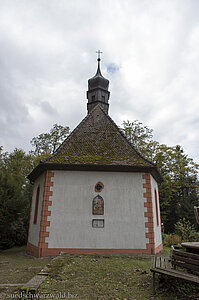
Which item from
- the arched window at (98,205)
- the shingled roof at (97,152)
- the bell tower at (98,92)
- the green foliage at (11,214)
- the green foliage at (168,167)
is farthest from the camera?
the green foliage at (168,167)

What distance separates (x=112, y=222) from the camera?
975cm

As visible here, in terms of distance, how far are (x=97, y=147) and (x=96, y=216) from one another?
3702 mm

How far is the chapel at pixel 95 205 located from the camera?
31.2 feet

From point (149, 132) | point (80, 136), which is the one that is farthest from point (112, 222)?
point (149, 132)

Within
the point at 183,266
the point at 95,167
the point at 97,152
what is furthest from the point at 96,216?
the point at 183,266

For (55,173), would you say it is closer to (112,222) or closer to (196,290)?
(112,222)

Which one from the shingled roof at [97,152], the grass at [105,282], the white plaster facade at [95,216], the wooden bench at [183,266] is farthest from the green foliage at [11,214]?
the wooden bench at [183,266]

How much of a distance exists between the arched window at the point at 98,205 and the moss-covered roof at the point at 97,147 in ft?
5.51

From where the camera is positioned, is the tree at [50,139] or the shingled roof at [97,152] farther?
the tree at [50,139]

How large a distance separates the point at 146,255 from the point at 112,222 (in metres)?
1.98

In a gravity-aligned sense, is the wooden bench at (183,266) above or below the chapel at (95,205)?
below

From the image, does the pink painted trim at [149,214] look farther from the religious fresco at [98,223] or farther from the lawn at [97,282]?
the lawn at [97,282]

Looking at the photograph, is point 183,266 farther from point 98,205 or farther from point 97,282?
point 98,205

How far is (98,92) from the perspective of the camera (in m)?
16.4
